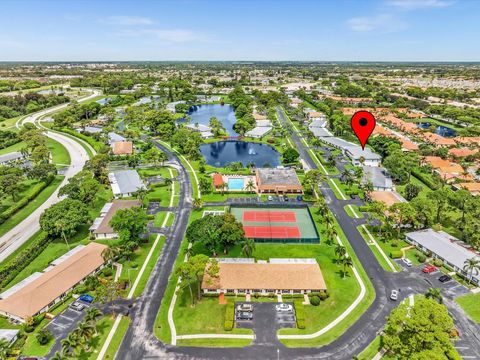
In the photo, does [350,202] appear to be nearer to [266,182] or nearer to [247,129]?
[266,182]

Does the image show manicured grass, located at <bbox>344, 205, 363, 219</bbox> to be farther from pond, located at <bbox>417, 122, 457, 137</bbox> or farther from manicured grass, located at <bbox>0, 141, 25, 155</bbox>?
manicured grass, located at <bbox>0, 141, 25, 155</bbox>

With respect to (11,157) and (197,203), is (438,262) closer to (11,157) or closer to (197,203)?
(197,203)

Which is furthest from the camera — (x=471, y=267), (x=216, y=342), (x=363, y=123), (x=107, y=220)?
(x=107, y=220)

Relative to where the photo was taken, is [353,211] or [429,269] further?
[353,211]

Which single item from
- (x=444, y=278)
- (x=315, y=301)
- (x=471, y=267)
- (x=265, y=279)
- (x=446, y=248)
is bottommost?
(x=444, y=278)

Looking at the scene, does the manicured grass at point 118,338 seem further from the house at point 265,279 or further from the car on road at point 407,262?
the car on road at point 407,262

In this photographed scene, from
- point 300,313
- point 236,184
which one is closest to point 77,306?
point 300,313
